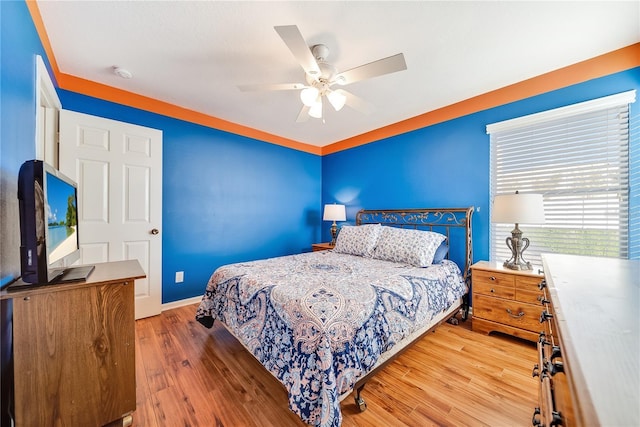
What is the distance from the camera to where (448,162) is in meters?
2.95

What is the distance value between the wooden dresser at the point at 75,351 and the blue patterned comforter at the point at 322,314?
2.31 feet

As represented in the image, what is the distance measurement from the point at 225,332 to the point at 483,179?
3.18 meters

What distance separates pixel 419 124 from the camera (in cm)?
318

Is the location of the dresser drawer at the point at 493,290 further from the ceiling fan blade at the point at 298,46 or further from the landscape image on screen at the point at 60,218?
the landscape image on screen at the point at 60,218

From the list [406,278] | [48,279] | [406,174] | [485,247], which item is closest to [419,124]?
[406,174]

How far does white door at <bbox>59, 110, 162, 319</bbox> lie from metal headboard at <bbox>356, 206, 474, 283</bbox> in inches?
114

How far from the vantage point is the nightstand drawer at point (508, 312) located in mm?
2045

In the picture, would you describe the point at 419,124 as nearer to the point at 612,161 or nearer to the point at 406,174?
the point at 406,174

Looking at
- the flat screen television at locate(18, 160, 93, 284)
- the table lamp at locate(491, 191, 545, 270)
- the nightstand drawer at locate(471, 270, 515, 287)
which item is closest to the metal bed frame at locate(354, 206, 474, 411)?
the nightstand drawer at locate(471, 270, 515, 287)

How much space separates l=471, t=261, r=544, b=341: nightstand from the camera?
2043 millimetres

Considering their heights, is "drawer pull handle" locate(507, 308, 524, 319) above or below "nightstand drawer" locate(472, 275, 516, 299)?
below

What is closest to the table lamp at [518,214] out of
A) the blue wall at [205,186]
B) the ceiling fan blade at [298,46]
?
the ceiling fan blade at [298,46]

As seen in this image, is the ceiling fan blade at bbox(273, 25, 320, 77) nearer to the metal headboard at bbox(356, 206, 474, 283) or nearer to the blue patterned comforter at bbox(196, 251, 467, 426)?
the blue patterned comforter at bbox(196, 251, 467, 426)

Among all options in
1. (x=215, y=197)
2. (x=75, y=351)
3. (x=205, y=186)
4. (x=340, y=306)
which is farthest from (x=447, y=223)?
(x=75, y=351)
